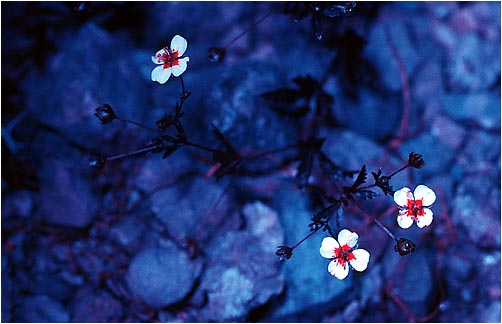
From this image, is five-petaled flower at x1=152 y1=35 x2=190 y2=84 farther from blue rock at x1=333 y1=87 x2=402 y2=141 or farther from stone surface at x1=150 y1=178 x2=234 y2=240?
blue rock at x1=333 y1=87 x2=402 y2=141

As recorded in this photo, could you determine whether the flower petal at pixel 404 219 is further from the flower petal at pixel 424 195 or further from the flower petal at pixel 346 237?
the flower petal at pixel 346 237

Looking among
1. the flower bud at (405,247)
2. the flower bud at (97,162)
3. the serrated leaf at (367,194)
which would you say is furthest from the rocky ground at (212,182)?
the flower bud at (405,247)

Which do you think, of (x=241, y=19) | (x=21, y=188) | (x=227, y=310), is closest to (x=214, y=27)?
(x=241, y=19)

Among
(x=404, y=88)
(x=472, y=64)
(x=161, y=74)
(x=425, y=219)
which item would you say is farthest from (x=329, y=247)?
(x=472, y=64)

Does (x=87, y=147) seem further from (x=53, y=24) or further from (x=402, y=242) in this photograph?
(x=402, y=242)

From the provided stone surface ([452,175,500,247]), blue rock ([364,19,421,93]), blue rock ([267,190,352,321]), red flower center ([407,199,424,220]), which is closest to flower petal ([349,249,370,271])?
red flower center ([407,199,424,220])

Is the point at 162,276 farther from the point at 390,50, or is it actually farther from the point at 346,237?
the point at 390,50
